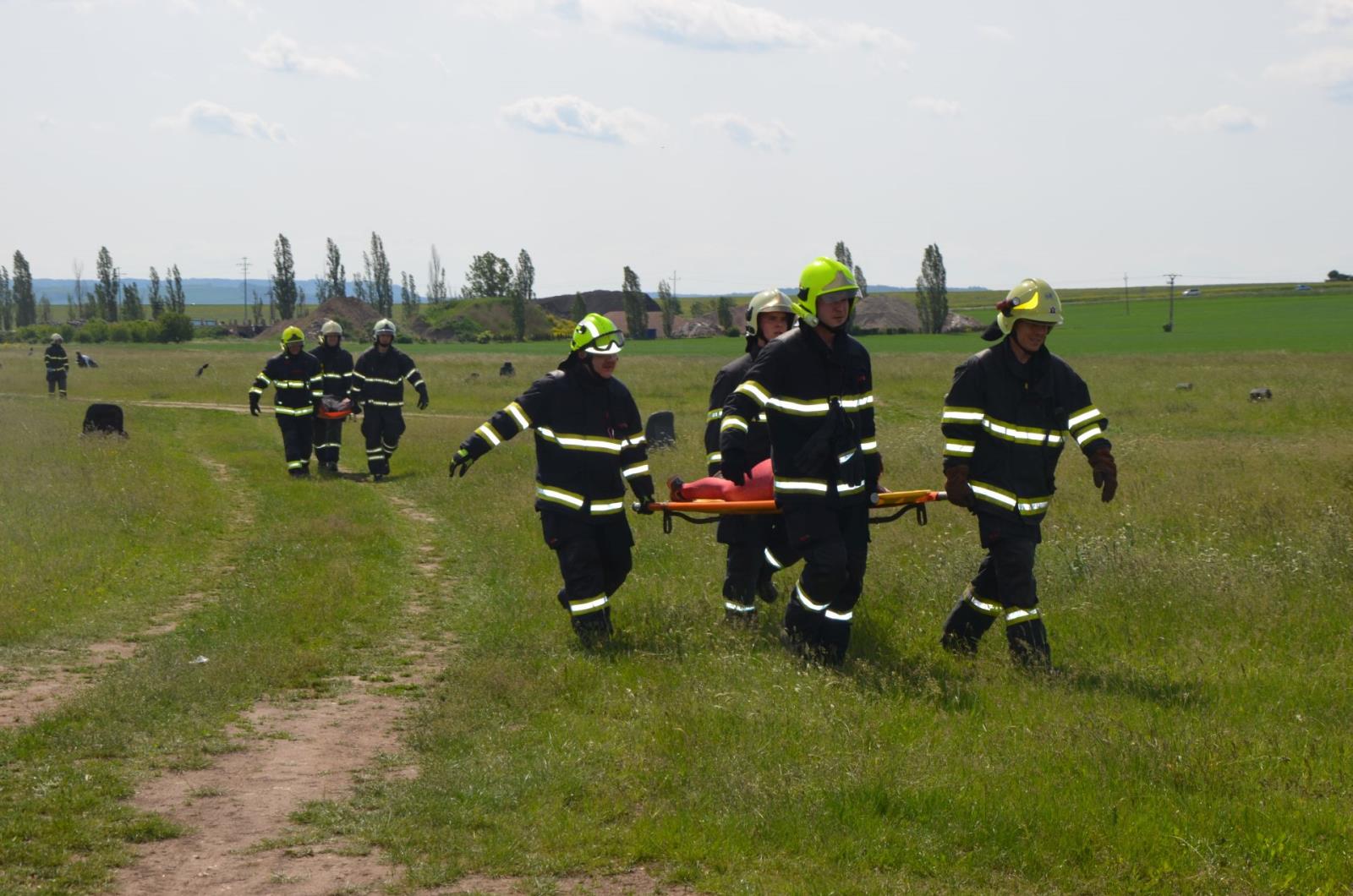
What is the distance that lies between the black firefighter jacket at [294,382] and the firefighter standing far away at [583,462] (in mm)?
11706

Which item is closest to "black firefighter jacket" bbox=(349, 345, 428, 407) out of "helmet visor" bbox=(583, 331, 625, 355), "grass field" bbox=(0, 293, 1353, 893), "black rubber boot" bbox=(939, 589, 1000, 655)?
"grass field" bbox=(0, 293, 1353, 893)

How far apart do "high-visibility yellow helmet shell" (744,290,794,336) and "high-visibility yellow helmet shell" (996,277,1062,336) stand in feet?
Answer: 6.40

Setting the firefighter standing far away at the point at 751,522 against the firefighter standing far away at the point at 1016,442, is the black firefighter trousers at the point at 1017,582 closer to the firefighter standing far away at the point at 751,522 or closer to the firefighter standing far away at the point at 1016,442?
the firefighter standing far away at the point at 1016,442

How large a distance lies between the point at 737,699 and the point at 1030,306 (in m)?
2.98

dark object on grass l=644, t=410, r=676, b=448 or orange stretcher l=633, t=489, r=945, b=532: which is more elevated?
orange stretcher l=633, t=489, r=945, b=532

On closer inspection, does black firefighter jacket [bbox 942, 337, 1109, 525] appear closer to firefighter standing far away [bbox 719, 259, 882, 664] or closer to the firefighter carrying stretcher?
firefighter standing far away [bbox 719, 259, 882, 664]

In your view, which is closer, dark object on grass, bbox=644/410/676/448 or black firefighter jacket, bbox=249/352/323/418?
black firefighter jacket, bbox=249/352/323/418

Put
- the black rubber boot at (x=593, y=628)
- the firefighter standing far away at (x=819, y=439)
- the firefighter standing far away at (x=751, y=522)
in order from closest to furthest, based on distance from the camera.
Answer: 1. the firefighter standing far away at (x=819, y=439)
2. the black rubber boot at (x=593, y=628)
3. the firefighter standing far away at (x=751, y=522)

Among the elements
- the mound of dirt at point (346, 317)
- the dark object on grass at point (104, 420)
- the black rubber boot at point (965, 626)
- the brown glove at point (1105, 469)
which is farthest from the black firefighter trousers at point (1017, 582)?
the mound of dirt at point (346, 317)

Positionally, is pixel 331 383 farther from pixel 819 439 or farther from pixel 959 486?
Result: pixel 959 486

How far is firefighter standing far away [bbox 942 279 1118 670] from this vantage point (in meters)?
8.09

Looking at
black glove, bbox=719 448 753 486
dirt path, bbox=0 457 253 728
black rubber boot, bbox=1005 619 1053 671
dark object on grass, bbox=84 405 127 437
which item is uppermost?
black glove, bbox=719 448 753 486

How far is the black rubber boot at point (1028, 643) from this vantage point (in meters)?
8.04

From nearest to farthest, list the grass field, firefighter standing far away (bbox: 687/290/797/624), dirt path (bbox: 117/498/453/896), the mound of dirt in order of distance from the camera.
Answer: dirt path (bbox: 117/498/453/896) < the grass field < firefighter standing far away (bbox: 687/290/797/624) < the mound of dirt
